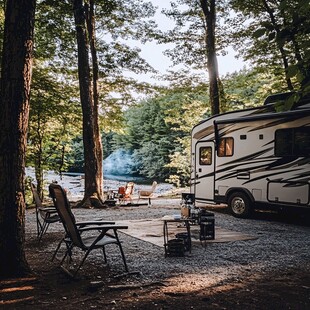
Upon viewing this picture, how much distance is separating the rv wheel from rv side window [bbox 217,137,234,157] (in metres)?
1.14

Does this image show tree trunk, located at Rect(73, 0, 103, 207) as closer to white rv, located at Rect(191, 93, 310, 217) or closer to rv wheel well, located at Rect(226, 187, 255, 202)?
white rv, located at Rect(191, 93, 310, 217)

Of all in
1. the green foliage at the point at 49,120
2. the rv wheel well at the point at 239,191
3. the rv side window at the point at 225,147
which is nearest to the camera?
the rv wheel well at the point at 239,191

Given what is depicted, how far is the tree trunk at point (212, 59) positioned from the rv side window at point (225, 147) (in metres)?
3.52

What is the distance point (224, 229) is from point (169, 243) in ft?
9.19

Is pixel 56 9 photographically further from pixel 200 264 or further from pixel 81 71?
pixel 200 264

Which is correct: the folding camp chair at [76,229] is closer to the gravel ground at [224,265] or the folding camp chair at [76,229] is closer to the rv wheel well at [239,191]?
the gravel ground at [224,265]

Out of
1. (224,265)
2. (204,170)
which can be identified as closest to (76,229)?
(224,265)

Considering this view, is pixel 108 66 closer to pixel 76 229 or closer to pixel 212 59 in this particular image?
pixel 212 59

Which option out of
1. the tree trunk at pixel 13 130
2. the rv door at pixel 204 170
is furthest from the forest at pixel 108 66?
the tree trunk at pixel 13 130

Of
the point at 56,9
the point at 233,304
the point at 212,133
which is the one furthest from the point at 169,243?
the point at 56,9

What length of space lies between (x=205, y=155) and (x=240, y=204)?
6.16 feet

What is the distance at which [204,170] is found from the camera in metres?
10.8

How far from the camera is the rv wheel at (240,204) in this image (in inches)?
373

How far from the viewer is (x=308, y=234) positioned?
290 inches
